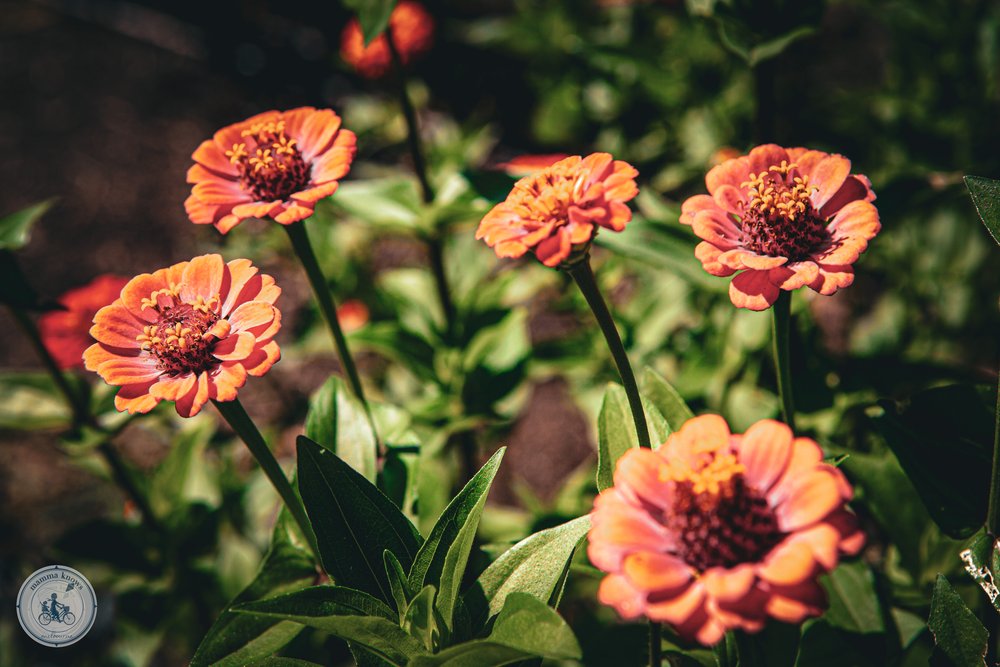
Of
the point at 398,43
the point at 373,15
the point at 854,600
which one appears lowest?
the point at 854,600

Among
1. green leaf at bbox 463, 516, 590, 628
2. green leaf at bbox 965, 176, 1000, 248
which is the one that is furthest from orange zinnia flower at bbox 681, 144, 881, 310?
green leaf at bbox 463, 516, 590, 628

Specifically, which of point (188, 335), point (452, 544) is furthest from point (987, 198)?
point (188, 335)

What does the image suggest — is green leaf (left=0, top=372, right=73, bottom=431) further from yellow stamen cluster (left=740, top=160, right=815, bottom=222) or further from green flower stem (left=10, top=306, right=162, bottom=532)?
yellow stamen cluster (left=740, top=160, right=815, bottom=222)

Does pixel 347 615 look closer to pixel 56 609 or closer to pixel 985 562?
pixel 56 609

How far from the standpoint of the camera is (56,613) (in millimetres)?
1261

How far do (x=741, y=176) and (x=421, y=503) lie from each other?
89 cm

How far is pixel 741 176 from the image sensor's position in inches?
41.3

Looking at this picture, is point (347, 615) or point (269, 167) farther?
point (269, 167)

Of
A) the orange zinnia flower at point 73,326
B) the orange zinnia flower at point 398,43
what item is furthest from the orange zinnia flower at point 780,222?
the orange zinnia flower at point 398,43

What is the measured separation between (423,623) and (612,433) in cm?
36

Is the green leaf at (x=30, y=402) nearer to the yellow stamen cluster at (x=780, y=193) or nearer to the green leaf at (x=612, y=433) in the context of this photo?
the green leaf at (x=612, y=433)

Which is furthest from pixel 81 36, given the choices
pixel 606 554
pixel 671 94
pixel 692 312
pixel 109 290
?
pixel 606 554

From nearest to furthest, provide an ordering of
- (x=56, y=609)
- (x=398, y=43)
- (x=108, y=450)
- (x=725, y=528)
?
(x=725, y=528), (x=56, y=609), (x=108, y=450), (x=398, y=43)

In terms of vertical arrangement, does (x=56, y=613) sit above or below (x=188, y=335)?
below
